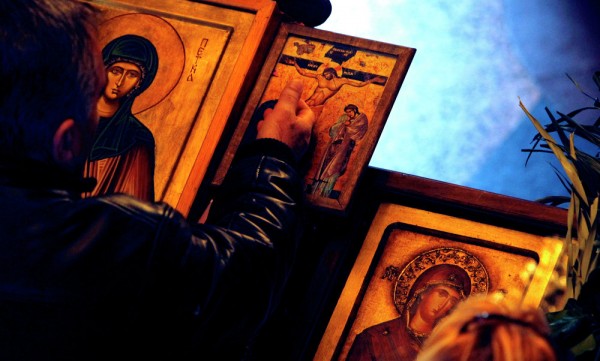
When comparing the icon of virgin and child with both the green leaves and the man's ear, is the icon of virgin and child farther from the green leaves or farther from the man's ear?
the man's ear

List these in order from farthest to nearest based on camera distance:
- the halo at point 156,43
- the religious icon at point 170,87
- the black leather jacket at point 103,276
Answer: the halo at point 156,43
the religious icon at point 170,87
the black leather jacket at point 103,276

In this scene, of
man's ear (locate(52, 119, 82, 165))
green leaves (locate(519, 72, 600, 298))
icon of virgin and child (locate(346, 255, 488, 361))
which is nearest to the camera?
man's ear (locate(52, 119, 82, 165))

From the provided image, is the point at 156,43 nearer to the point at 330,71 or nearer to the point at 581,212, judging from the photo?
the point at 330,71

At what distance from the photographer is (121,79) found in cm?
241

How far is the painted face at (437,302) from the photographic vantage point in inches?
79.9

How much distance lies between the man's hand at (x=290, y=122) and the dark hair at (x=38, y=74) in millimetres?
590

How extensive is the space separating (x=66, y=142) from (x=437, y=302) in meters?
1.00

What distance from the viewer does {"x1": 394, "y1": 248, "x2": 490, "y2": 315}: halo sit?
2.04 meters

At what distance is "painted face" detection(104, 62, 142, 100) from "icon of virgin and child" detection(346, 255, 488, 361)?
991 mm

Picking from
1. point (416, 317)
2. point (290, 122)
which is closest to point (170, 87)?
point (290, 122)

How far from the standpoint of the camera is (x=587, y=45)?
11.5 ft

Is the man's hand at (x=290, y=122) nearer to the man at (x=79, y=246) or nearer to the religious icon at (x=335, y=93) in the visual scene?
the religious icon at (x=335, y=93)

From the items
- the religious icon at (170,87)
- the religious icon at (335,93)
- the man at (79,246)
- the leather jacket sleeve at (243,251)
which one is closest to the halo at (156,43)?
the religious icon at (170,87)

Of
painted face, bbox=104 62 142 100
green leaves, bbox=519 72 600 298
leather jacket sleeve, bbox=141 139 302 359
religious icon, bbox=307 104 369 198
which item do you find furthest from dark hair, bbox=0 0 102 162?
green leaves, bbox=519 72 600 298
